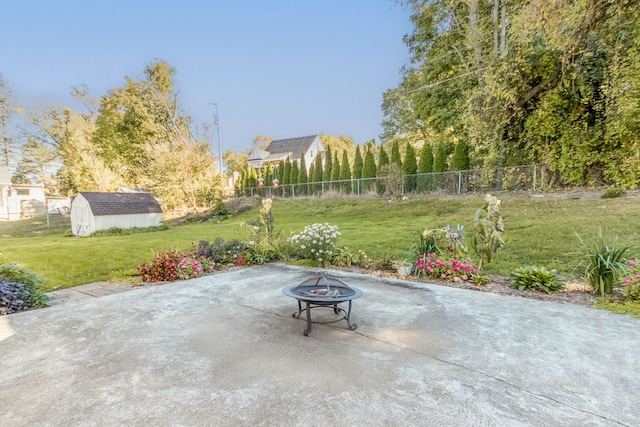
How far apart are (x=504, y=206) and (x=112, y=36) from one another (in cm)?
1548

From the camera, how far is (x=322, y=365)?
88.3 inches

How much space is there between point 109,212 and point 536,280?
51.9 feet

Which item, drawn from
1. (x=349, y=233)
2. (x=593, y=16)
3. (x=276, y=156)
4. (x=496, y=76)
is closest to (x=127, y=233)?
(x=349, y=233)

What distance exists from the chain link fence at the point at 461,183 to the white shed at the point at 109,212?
9.40 m

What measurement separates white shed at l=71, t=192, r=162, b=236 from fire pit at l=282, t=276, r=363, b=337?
14.1 meters

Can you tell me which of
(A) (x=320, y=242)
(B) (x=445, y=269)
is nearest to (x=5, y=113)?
(A) (x=320, y=242)

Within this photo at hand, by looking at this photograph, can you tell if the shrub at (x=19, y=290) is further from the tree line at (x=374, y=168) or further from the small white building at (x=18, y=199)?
the small white building at (x=18, y=199)

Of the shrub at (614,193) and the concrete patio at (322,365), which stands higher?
the shrub at (614,193)

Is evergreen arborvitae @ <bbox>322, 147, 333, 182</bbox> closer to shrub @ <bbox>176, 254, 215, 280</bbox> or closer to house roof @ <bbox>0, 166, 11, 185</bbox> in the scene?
shrub @ <bbox>176, 254, 215, 280</bbox>

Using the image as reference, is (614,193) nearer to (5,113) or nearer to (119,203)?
(119,203)

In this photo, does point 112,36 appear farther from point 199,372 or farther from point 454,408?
point 454,408

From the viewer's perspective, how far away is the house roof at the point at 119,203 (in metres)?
13.7

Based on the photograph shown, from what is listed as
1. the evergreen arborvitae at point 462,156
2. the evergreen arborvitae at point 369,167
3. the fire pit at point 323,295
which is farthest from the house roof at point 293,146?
the fire pit at point 323,295

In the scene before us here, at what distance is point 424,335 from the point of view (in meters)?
2.72
